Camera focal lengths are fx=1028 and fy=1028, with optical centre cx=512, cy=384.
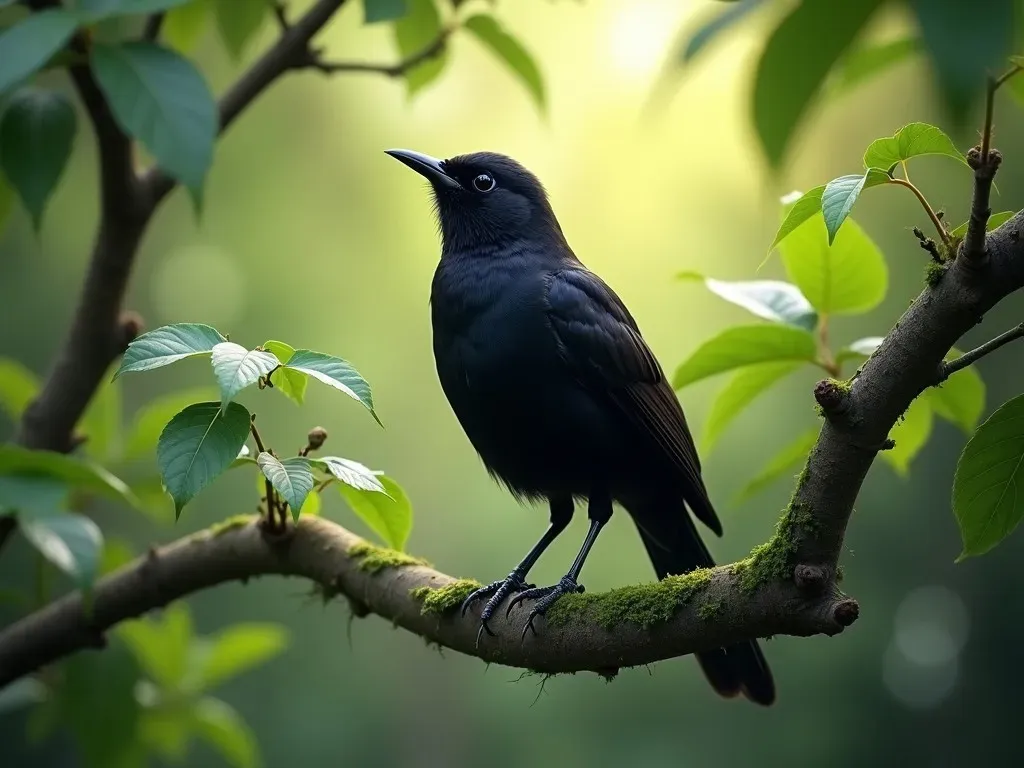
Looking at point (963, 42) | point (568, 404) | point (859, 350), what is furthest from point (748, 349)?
point (963, 42)

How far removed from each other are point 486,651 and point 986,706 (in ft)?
10.4

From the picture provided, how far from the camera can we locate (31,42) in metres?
1.58

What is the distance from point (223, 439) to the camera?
155 centimetres

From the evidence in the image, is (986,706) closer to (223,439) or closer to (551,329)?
(551,329)

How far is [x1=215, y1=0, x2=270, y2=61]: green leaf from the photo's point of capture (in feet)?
7.97

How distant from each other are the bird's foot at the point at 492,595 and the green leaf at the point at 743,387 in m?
0.54

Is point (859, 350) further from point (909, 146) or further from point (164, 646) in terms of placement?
point (164, 646)

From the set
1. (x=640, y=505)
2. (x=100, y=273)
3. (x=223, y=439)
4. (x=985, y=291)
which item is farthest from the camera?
(x=640, y=505)

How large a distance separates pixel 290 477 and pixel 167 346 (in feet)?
0.93

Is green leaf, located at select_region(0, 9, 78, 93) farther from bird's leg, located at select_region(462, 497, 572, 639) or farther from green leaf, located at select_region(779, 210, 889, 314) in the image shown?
green leaf, located at select_region(779, 210, 889, 314)

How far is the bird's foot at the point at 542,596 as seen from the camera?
193 cm

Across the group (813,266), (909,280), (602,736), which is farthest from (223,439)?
(909,280)

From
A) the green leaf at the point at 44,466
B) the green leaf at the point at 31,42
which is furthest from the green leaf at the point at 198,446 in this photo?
the green leaf at the point at 31,42

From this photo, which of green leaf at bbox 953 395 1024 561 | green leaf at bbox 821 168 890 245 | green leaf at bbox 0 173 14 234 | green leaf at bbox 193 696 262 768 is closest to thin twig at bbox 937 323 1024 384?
green leaf at bbox 953 395 1024 561
